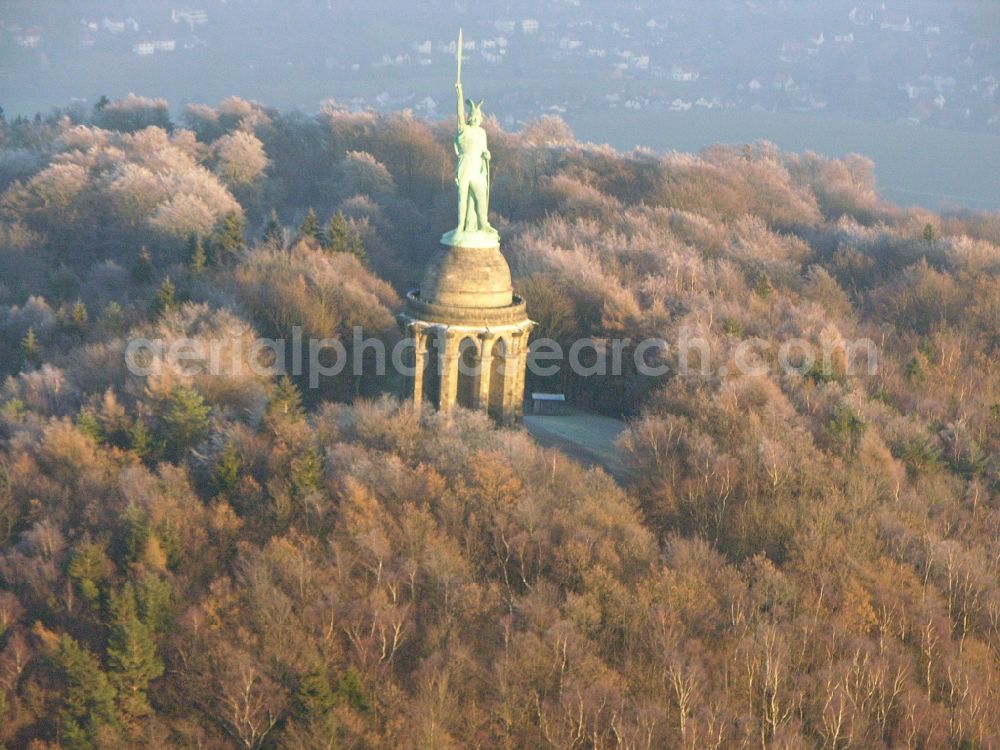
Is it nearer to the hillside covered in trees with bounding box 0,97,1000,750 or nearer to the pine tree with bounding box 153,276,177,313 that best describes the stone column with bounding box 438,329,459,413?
the hillside covered in trees with bounding box 0,97,1000,750

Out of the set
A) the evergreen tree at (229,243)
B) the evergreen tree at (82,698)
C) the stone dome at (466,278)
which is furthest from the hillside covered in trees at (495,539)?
the stone dome at (466,278)

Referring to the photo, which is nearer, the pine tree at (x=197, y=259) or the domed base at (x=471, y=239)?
the domed base at (x=471, y=239)

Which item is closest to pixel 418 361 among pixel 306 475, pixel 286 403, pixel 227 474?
pixel 306 475

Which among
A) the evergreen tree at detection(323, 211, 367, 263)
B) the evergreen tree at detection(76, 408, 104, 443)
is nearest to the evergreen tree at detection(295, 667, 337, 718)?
the evergreen tree at detection(76, 408, 104, 443)

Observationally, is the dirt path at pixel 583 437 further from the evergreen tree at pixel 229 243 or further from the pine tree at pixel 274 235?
the evergreen tree at pixel 229 243

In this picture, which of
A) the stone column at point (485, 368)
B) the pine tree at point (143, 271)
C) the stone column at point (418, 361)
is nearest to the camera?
the stone column at point (418, 361)

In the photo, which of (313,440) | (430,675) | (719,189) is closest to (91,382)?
(313,440)
